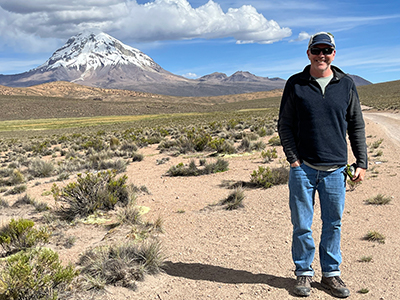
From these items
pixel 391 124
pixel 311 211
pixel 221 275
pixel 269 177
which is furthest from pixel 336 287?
pixel 391 124

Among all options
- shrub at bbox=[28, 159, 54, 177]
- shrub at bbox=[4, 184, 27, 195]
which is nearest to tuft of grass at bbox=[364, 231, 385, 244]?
shrub at bbox=[4, 184, 27, 195]

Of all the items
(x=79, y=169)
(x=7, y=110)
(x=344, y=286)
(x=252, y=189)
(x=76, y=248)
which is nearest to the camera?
(x=344, y=286)

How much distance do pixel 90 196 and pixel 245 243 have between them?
3460 millimetres

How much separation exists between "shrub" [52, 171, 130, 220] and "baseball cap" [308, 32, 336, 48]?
5.02m

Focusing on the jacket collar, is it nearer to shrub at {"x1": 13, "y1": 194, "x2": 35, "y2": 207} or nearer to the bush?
shrub at {"x1": 13, "y1": 194, "x2": 35, "y2": 207}

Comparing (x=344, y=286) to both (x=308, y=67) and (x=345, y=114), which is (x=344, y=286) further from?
(x=308, y=67)

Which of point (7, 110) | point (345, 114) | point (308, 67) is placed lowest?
point (7, 110)

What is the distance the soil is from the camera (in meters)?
3.79

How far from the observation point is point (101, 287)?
12.4ft

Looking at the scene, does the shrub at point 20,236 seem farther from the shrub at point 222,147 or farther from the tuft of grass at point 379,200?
the shrub at point 222,147

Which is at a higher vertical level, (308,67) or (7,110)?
(308,67)

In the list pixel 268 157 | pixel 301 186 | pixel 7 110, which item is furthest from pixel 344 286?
pixel 7 110

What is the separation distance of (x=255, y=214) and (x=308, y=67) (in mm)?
3544

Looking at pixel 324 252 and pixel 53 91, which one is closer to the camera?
pixel 324 252
